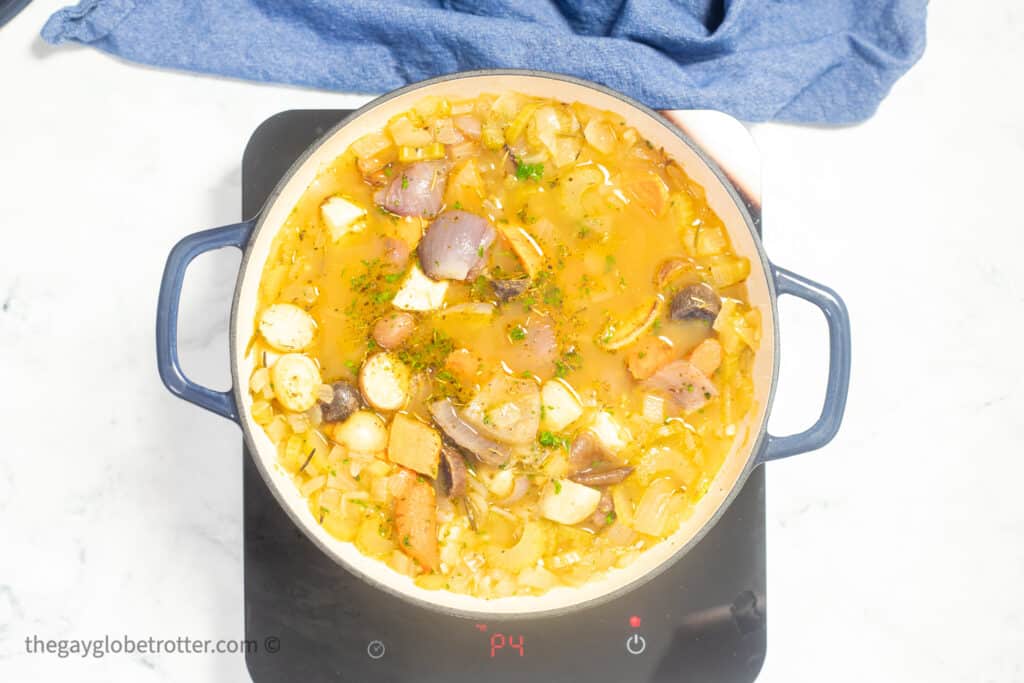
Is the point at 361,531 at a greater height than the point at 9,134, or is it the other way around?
the point at 9,134

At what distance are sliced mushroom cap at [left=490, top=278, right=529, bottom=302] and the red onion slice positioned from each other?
0.74 feet

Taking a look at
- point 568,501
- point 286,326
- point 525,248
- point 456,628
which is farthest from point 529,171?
point 456,628

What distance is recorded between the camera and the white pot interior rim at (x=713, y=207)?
6.03 ft

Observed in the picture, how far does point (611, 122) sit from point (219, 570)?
1433 mm

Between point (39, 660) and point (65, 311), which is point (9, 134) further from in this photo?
point (39, 660)

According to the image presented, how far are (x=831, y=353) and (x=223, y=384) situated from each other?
1.40m

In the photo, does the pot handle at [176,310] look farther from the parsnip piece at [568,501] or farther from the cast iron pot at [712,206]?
the parsnip piece at [568,501]

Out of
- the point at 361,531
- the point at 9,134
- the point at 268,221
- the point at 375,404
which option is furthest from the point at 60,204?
the point at 361,531

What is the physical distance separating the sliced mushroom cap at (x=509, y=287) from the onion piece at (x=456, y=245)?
6cm

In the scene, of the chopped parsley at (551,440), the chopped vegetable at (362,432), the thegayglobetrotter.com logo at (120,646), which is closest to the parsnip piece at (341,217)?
the chopped vegetable at (362,432)

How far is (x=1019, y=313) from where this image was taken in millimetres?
2285

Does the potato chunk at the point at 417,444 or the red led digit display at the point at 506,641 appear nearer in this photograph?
the potato chunk at the point at 417,444

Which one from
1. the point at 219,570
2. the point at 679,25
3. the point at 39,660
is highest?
the point at 679,25

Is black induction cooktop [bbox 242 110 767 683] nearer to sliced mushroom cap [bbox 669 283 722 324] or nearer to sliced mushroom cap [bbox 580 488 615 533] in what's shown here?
sliced mushroom cap [bbox 580 488 615 533]
